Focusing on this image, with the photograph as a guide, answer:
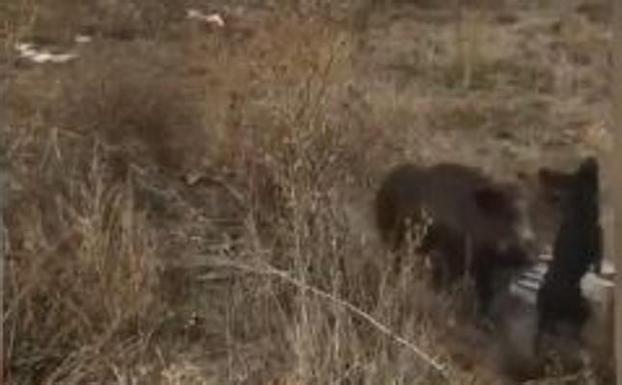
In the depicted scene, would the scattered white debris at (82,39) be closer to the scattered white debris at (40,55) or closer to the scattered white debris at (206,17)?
the scattered white debris at (40,55)

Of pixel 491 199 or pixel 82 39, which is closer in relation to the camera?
pixel 491 199

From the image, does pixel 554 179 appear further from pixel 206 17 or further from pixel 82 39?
pixel 82 39

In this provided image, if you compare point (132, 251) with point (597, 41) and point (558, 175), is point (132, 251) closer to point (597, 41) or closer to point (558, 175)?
point (558, 175)

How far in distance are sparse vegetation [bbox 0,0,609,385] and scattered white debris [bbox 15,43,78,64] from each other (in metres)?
0.04

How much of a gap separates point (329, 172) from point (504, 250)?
1.91 ft

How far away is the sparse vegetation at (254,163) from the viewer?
148 inches

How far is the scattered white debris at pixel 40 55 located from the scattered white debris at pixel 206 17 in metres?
0.47

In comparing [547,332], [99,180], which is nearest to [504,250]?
[547,332]

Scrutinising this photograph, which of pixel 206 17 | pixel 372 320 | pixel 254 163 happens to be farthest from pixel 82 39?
pixel 372 320

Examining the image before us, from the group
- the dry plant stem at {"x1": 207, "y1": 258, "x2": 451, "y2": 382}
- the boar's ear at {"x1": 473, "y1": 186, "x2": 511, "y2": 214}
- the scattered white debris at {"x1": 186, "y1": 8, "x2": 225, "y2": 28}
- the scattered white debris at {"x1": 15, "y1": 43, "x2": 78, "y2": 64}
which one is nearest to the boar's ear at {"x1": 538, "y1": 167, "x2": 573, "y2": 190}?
the boar's ear at {"x1": 473, "y1": 186, "x2": 511, "y2": 214}

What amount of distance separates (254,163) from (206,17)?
4.16 ft

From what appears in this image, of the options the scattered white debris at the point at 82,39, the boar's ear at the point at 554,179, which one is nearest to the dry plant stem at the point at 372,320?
the boar's ear at the point at 554,179

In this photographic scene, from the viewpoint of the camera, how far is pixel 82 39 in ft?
18.4

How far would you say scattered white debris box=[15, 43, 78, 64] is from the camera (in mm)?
5410
